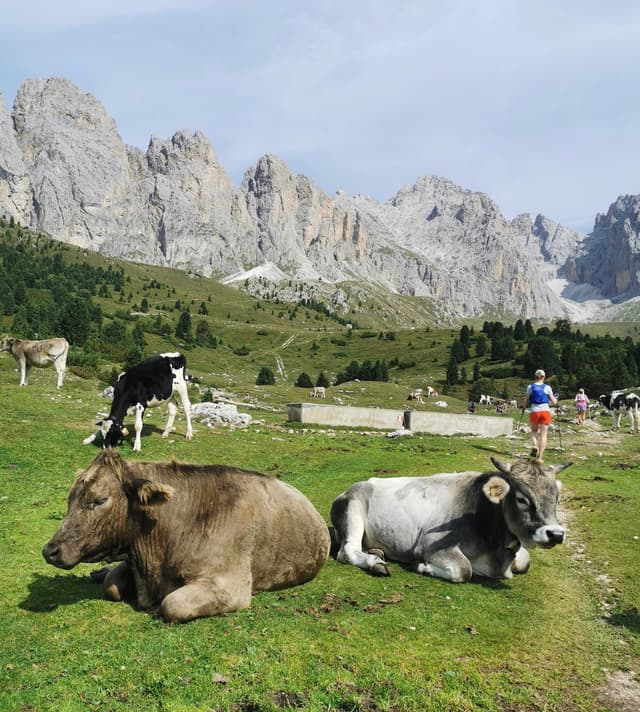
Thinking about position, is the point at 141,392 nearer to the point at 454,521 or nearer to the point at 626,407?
the point at 454,521

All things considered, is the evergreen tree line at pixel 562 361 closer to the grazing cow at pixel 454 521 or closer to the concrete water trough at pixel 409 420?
the concrete water trough at pixel 409 420

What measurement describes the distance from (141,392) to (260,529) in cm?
1323

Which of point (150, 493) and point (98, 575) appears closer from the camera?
point (150, 493)

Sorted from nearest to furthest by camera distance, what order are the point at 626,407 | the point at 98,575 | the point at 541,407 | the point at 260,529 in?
the point at 260,529, the point at 98,575, the point at 541,407, the point at 626,407

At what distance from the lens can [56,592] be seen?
8117mm

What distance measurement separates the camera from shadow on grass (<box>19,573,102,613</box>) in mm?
7528

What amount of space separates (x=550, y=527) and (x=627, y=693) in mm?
2700

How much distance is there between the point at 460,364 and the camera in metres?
139

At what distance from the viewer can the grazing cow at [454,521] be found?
9008 mm

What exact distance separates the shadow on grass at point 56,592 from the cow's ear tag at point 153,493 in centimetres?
173

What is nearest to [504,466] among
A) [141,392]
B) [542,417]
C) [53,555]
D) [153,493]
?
[153,493]

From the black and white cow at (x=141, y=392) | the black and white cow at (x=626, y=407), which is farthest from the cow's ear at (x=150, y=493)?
the black and white cow at (x=626, y=407)

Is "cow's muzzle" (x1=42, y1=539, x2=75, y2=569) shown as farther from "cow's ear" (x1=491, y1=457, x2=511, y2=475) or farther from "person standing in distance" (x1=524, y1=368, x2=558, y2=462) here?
"person standing in distance" (x1=524, y1=368, x2=558, y2=462)

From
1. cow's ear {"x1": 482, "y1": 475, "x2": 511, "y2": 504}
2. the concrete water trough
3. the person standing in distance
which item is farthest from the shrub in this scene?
cow's ear {"x1": 482, "y1": 475, "x2": 511, "y2": 504}
